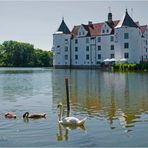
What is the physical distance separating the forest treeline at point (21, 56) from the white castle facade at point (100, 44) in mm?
45341

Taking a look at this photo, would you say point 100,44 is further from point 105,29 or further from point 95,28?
point 95,28

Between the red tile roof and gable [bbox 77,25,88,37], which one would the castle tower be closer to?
the red tile roof

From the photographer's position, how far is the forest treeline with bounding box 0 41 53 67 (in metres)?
142

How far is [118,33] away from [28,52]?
68.4m

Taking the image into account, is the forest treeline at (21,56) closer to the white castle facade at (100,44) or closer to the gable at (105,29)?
the white castle facade at (100,44)

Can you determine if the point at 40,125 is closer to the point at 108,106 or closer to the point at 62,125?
the point at 62,125

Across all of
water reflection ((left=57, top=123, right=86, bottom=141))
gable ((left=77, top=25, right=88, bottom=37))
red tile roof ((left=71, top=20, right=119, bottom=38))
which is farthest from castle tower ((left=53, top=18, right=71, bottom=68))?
water reflection ((left=57, top=123, right=86, bottom=141))

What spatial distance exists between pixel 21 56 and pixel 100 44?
189 ft

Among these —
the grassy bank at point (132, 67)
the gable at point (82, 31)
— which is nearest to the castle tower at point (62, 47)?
the gable at point (82, 31)

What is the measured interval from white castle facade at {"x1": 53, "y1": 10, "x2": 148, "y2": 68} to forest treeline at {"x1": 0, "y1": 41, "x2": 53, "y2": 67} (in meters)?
45.3

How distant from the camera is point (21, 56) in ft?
466

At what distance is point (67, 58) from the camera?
3885 inches

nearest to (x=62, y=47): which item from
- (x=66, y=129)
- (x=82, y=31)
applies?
(x=82, y=31)

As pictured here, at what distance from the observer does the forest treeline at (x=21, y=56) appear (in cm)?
14212
